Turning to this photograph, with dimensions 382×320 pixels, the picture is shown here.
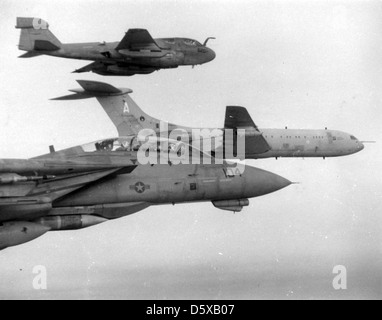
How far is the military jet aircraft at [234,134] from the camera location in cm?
3606

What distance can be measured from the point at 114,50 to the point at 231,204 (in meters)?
9.85

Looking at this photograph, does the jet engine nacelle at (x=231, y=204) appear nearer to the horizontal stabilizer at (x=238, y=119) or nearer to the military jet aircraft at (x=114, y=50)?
the horizontal stabilizer at (x=238, y=119)

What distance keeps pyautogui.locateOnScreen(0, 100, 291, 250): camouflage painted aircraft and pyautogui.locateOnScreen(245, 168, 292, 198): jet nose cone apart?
0.09ft

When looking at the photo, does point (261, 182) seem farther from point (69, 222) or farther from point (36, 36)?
point (36, 36)

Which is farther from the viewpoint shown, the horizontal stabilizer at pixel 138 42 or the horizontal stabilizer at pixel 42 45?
the horizontal stabilizer at pixel 138 42

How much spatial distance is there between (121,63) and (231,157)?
5732 mm

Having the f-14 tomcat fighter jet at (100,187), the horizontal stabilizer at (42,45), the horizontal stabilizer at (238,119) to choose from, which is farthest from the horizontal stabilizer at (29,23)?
the f-14 tomcat fighter jet at (100,187)

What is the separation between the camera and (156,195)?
25.8 meters

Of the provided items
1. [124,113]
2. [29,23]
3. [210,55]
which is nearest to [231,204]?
[210,55]

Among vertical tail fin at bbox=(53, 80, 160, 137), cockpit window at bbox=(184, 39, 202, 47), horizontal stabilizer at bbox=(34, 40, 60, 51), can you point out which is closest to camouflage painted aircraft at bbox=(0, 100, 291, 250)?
horizontal stabilizer at bbox=(34, 40, 60, 51)

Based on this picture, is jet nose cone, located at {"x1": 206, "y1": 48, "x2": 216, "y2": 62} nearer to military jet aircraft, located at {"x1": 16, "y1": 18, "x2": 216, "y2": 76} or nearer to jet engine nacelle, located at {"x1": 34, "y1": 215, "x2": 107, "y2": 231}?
military jet aircraft, located at {"x1": 16, "y1": 18, "x2": 216, "y2": 76}

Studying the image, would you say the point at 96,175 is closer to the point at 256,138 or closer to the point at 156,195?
the point at 156,195

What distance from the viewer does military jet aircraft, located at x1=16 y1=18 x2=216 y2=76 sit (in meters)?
33.6
